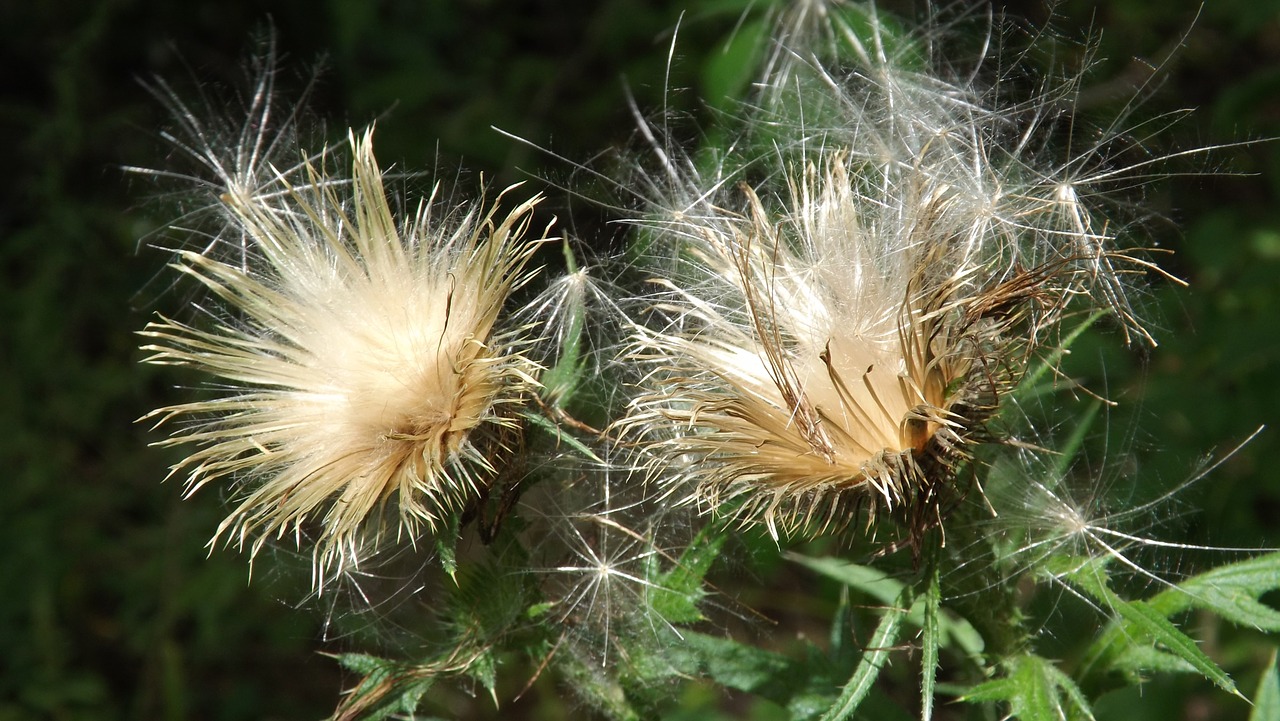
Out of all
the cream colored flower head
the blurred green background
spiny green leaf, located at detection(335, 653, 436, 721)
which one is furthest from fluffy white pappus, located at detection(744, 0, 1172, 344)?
the blurred green background

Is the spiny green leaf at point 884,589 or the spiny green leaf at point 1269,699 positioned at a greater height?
the spiny green leaf at point 884,589

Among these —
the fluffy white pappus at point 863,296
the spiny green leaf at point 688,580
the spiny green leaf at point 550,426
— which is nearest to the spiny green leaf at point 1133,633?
the fluffy white pappus at point 863,296

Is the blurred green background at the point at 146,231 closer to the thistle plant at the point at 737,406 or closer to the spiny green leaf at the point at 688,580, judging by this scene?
the thistle plant at the point at 737,406

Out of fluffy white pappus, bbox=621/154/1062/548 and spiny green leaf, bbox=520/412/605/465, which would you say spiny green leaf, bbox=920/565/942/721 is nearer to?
fluffy white pappus, bbox=621/154/1062/548

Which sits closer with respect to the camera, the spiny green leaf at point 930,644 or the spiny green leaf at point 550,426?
the spiny green leaf at point 930,644

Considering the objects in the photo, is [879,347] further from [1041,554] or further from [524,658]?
[524,658]

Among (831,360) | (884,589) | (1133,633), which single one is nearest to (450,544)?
(831,360)

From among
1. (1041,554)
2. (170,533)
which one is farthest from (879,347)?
(170,533)
